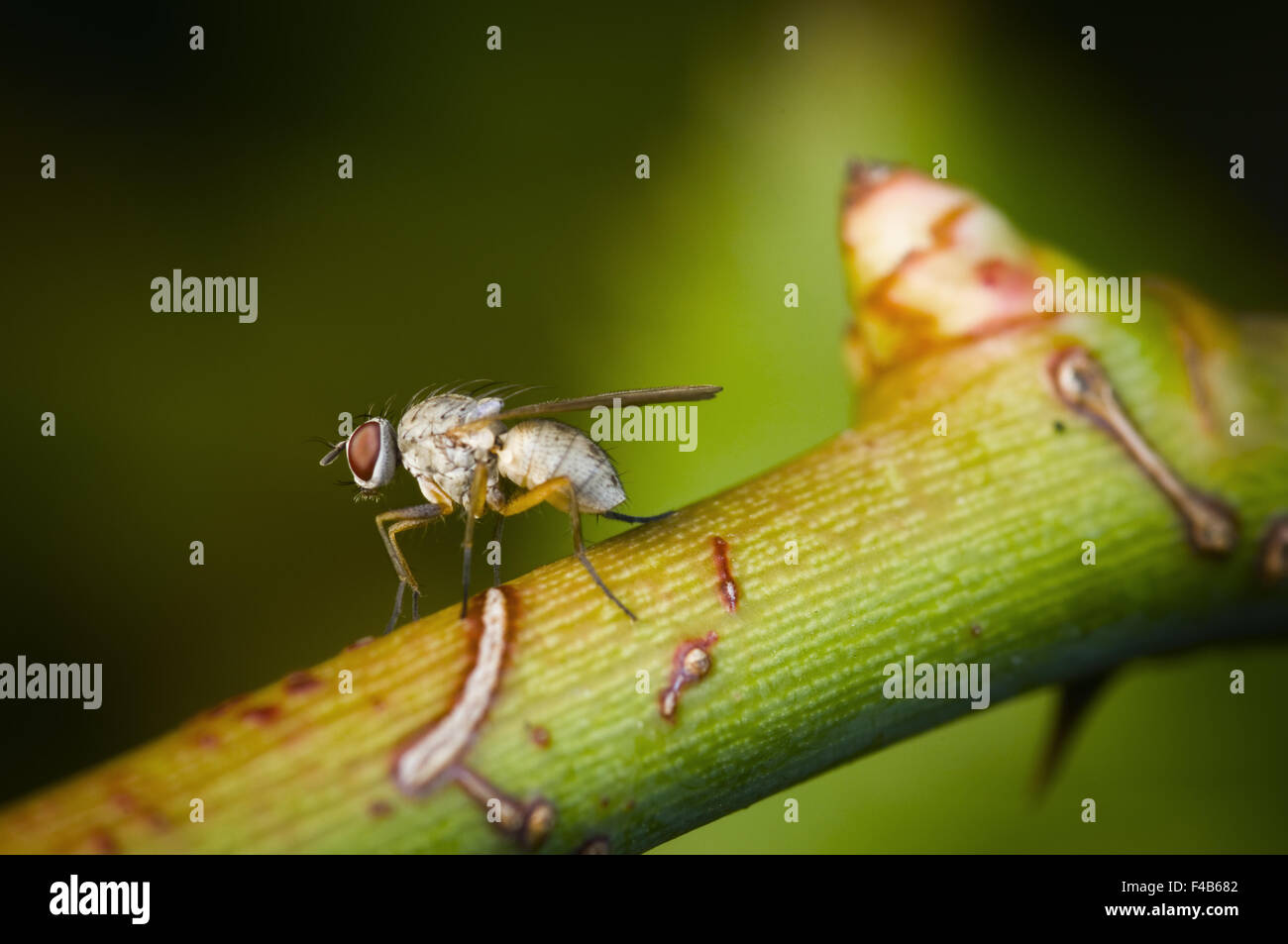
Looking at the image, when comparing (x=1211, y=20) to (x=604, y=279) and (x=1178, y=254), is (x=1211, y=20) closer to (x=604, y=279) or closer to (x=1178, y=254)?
(x=1178, y=254)

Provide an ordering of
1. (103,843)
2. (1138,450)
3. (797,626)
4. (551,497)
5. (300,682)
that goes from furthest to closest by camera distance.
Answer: (551,497) → (1138,450) → (797,626) → (300,682) → (103,843)

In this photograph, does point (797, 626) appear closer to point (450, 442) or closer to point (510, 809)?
point (510, 809)

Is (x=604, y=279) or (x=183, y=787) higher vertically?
(x=604, y=279)

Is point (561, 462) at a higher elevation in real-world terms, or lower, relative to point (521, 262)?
lower

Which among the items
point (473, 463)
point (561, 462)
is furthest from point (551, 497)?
point (473, 463)

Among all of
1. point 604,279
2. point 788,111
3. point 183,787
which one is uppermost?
point 788,111

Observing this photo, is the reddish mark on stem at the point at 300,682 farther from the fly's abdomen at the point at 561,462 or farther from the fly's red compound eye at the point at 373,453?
the fly's red compound eye at the point at 373,453
